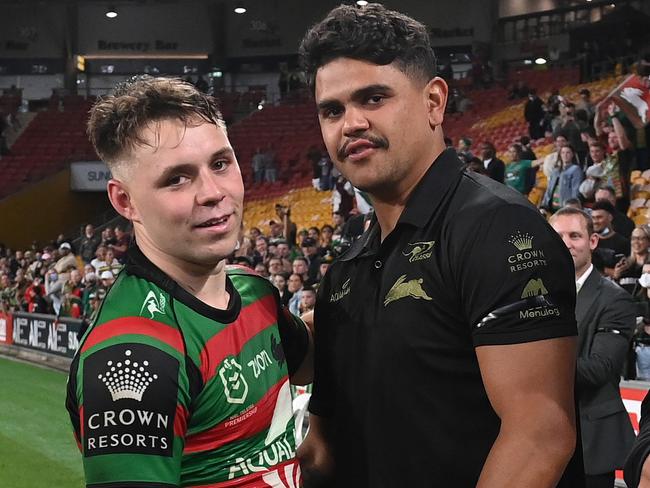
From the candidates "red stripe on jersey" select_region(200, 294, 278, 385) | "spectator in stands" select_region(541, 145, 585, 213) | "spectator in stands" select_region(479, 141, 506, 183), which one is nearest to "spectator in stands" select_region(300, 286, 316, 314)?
"spectator in stands" select_region(479, 141, 506, 183)

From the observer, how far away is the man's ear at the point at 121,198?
196 centimetres

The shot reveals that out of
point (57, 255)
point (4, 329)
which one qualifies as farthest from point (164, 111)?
point (57, 255)

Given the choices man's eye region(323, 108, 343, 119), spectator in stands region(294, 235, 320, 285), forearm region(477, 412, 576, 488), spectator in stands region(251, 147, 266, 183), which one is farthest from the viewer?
spectator in stands region(251, 147, 266, 183)

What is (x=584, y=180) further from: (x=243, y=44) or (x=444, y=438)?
(x=243, y=44)

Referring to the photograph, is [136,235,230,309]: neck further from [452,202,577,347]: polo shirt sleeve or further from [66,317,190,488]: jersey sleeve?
[452,202,577,347]: polo shirt sleeve

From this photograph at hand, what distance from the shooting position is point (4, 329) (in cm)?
1625

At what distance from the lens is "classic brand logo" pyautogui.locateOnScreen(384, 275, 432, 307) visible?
182cm

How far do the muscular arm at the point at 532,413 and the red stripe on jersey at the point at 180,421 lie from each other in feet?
1.93

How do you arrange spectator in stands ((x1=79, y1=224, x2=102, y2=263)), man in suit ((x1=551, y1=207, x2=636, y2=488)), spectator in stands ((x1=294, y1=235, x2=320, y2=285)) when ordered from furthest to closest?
spectator in stands ((x1=79, y1=224, x2=102, y2=263)), spectator in stands ((x1=294, y1=235, x2=320, y2=285)), man in suit ((x1=551, y1=207, x2=636, y2=488))

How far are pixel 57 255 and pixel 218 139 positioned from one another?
17.5 meters

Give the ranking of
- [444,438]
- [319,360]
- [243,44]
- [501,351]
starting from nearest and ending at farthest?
[501,351] → [444,438] → [319,360] → [243,44]

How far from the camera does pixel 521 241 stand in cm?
168

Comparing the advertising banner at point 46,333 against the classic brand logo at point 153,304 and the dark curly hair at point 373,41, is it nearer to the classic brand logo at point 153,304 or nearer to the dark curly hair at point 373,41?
the classic brand logo at point 153,304

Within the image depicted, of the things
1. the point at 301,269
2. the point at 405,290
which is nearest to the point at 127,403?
the point at 405,290
